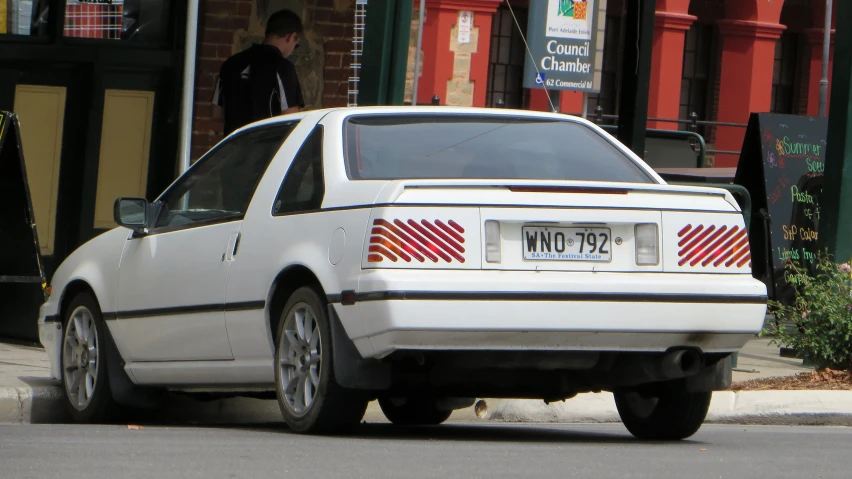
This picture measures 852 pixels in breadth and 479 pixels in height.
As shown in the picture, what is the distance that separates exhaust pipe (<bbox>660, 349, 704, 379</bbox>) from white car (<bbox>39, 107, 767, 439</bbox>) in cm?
1

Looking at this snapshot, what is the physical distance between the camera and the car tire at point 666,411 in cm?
696

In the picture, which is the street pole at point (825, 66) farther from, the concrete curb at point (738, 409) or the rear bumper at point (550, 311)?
the rear bumper at point (550, 311)

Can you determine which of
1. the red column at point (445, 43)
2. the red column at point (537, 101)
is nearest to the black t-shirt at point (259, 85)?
the red column at point (445, 43)

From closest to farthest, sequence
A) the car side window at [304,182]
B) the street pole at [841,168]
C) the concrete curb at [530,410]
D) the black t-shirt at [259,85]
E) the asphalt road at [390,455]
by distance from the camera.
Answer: the asphalt road at [390,455]
the car side window at [304,182]
the concrete curb at [530,410]
the black t-shirt at [259,85]
the street pole at [841,168]

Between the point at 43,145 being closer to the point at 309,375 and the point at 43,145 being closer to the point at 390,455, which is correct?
the point at 309,375

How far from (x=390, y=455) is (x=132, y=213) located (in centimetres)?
228

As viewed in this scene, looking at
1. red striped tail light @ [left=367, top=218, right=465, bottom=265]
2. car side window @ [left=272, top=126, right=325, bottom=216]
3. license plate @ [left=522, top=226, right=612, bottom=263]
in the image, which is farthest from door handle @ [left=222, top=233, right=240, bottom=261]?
license plate @ [left=522, top=226, right=612, bottom=263]

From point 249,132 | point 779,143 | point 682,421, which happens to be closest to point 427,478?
point 682,421

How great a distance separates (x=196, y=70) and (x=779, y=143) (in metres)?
4.54

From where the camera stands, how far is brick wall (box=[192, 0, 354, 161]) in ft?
39.7

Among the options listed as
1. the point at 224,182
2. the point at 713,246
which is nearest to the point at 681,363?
the point at 713,246

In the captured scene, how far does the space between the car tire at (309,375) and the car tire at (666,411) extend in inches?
51.2

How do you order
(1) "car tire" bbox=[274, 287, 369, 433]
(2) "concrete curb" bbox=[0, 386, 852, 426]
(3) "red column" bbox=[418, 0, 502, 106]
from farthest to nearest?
(3) "red column" bbox=[418, 0, 502, 106] < (2) "concrete curb" bbox=[0, 386, 852, 426] < (1) "car tire" bbox=[274, 287, 369, 433]

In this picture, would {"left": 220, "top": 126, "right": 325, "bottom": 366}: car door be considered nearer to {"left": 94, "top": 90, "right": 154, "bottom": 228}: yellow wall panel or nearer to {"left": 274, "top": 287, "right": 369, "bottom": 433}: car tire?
{"left": 274, "top": 287, "right": 369, "bottom": 433}: car tire
